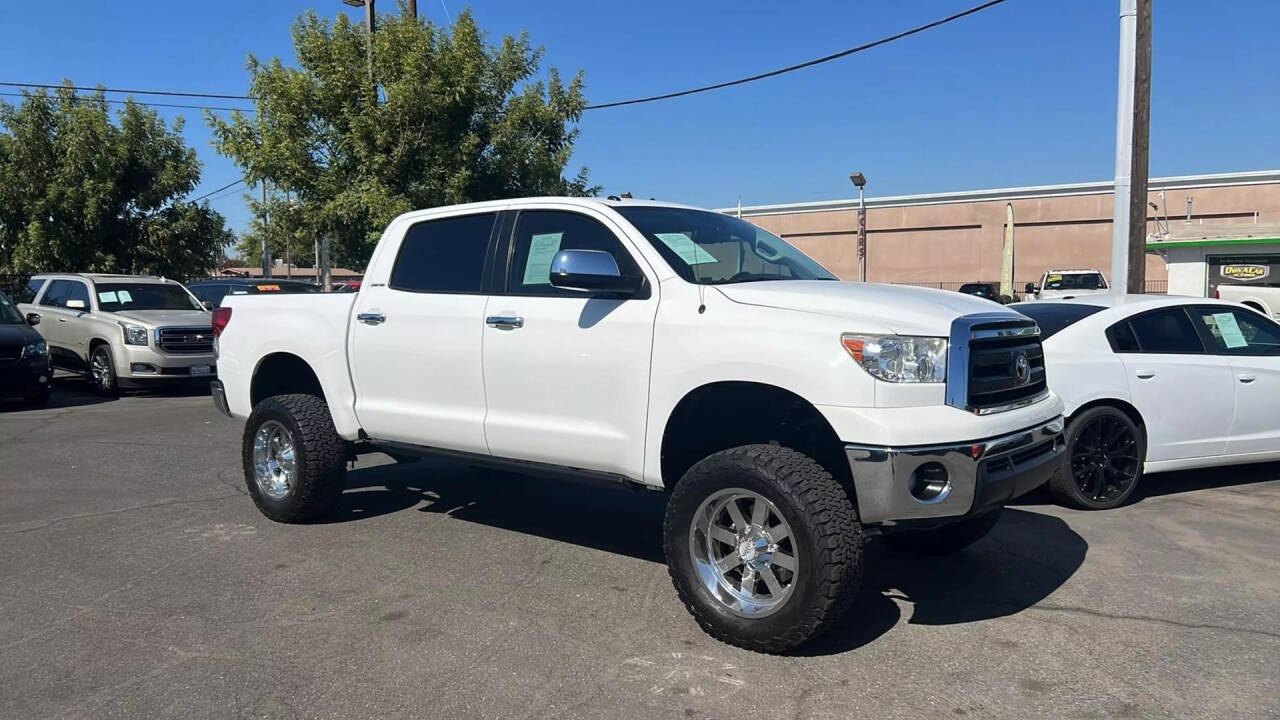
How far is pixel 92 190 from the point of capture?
1977cm

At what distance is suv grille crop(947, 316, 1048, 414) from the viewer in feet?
13.1

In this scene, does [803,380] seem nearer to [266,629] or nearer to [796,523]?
[796,523]

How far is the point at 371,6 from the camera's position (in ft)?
62.2

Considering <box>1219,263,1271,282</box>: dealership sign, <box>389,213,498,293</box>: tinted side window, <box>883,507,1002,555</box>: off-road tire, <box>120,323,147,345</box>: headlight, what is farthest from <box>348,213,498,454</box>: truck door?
<box>1219,263,1271,282</box>: dealership sign

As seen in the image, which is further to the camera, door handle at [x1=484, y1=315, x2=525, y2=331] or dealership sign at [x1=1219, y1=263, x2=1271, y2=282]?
dealership sign at [x1=1219, y1=263, x2=1271, y2=282]

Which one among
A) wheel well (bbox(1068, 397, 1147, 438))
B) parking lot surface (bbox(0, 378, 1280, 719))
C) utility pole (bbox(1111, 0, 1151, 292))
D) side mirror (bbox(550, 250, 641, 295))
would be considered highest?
utility pole (bbox(1111, 0, 1151, 292))

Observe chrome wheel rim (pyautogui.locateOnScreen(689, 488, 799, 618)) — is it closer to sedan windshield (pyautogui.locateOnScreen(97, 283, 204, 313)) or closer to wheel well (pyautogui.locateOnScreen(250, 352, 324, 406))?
wheel well (pyautogui.locateOnScreen(250, 352, 324, 406))

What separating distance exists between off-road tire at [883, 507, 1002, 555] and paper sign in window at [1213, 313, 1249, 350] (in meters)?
3.10

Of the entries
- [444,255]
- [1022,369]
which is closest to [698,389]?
[1022,369]

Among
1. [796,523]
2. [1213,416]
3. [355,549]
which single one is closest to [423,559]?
[355,549]

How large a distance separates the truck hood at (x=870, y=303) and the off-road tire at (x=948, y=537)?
123 centimetres

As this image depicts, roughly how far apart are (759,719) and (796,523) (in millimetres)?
801

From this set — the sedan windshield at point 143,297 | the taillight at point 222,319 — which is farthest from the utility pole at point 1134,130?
the sedan windshield at point 143,297

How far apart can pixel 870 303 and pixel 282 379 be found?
4.42 meters
